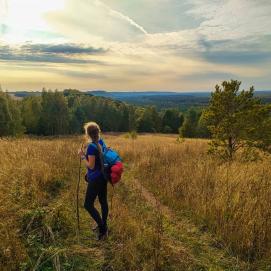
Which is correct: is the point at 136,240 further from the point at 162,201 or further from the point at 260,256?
the point at 162,201

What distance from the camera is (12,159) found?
967 cm

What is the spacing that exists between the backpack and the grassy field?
3.13 feet

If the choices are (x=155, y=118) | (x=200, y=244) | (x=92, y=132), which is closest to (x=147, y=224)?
(x=200, y=244)

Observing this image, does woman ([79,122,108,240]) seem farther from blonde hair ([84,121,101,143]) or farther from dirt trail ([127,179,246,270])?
dirt trail ([127,179,246,270])

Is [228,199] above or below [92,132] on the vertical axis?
below

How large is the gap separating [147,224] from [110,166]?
4.60ft

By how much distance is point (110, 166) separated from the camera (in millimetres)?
5887

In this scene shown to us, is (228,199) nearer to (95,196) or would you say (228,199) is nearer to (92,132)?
(95,196)

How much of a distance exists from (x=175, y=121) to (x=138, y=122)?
10.6 meters

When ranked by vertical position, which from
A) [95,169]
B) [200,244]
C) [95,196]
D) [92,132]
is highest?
[92,132]

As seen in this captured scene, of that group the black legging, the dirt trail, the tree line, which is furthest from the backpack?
the tree line

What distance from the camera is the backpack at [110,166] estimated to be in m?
5.80

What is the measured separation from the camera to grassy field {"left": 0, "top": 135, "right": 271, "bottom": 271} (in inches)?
193

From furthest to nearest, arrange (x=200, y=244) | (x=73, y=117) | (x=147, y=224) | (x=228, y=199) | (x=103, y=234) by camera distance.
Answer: (x=73, y=117), (x=228, y=199), (x=147, y=224), (x=103, y=234), (x=200, y=244)
